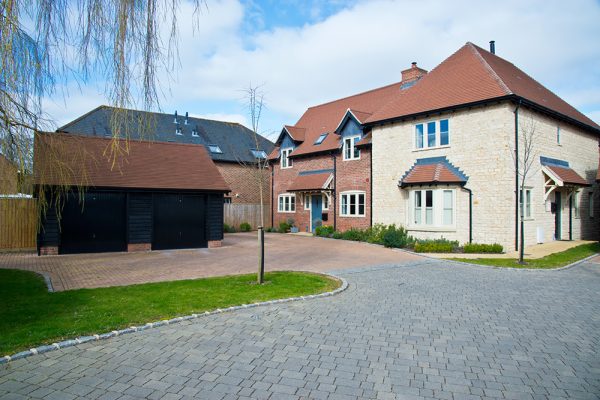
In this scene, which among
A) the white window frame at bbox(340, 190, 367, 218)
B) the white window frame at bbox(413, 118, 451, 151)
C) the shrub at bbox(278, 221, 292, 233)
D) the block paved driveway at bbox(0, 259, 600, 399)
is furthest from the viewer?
the shrub at bbox(278, 221, 292, 233)

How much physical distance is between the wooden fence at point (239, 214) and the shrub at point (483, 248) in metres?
17.6

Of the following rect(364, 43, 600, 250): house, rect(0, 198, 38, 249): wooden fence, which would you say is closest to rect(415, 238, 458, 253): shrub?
rect(364, 43, 600, 250): house

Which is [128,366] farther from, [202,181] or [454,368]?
[202,181]

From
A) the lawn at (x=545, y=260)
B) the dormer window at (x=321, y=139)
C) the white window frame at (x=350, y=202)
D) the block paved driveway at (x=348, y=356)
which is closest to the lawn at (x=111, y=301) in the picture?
the block paved driveway at (x=348, y=356)

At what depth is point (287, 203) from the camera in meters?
29.6

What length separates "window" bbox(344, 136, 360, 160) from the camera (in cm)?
2361

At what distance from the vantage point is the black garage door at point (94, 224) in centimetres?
1562

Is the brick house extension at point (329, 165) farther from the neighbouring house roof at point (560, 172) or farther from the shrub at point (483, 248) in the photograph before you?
the neighbouring house roof at point (560, 172)

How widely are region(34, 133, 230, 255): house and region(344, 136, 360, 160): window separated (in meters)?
8.83

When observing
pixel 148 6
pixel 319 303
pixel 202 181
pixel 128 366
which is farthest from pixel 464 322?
pixel 202 181

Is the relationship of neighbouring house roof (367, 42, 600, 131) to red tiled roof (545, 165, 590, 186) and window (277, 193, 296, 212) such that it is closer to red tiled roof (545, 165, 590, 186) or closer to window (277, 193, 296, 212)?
red tiled roof (545, 165, 590, 186)

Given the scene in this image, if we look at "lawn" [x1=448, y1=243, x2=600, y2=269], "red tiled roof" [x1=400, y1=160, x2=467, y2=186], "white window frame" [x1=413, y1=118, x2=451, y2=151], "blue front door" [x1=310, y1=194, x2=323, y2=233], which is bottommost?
"lawn" [x1=448, y1=243, x2=600, y2=269]

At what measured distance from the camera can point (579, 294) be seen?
882 centimetres

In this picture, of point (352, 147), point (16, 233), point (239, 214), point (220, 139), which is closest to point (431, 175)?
point (352, 147)
